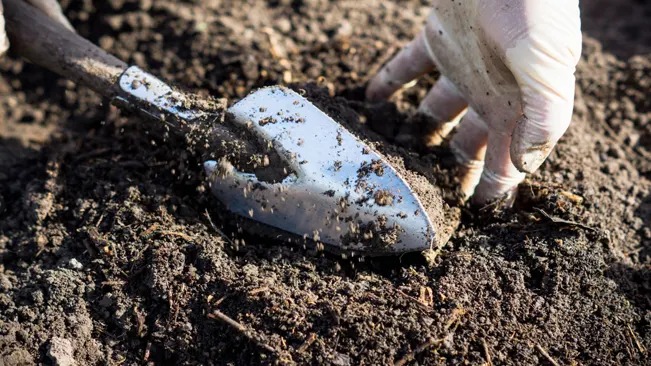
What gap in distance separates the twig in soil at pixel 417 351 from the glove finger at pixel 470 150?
86 cm

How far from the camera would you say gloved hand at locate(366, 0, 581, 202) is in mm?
1874

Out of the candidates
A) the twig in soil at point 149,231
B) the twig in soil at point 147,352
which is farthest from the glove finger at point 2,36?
the twig in soil at point 147,352

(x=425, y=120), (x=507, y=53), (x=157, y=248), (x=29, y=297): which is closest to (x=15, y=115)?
(x=29, y=297)

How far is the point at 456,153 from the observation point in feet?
8.04

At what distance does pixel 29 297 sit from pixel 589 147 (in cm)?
260

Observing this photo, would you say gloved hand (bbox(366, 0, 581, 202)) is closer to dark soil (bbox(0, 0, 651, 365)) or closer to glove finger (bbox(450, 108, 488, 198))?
glove finger (bbox(450, 108, 488, 198))

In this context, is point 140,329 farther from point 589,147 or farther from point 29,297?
point 589,147

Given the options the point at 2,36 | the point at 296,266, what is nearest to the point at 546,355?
the point at 296,266

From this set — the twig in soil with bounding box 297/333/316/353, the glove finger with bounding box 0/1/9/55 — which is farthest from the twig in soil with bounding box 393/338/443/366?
the glove finger with bounding box 0/1/9/55

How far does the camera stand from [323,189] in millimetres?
1950

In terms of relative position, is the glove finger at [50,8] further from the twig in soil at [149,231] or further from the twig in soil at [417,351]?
the twig in soil at [417,351]

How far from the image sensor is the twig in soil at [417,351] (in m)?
1.70

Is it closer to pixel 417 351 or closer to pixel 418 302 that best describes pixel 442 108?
pixel 418 302

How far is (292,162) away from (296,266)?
1.33ft
